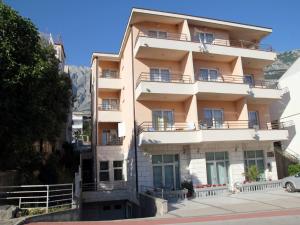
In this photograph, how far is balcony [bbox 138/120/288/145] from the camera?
21469mm

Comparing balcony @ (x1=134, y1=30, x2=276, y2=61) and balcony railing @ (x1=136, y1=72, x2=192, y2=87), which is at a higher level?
balcony @ (x1=134, y1=30, x2=276, y2=61)

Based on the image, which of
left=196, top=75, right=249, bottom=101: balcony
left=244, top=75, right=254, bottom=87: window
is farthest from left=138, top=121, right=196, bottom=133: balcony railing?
left=244, top=75, right=254, bottom=87: window

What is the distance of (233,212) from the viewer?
47.5 feet

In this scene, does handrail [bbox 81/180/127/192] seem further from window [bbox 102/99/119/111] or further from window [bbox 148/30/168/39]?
window [bbox 148/30/168/39]

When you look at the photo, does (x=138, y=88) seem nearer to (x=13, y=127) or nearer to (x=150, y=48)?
(x=150, y=48)

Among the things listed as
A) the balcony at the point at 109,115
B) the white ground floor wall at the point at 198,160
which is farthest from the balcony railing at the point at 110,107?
the white ground floor wall at the point at 198,160

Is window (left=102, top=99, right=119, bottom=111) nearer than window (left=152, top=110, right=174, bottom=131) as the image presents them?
No

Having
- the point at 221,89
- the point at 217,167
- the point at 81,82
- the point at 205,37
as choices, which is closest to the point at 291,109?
the point at 221,89

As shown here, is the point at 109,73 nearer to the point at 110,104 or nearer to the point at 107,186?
the point at 110,104

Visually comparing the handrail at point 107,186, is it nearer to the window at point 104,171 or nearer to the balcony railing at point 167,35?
the window at point 104,171

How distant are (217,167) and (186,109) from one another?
532 cm

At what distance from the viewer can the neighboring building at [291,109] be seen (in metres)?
27.4

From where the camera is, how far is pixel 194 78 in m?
24.0

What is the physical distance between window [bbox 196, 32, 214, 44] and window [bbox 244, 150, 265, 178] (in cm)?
1028
